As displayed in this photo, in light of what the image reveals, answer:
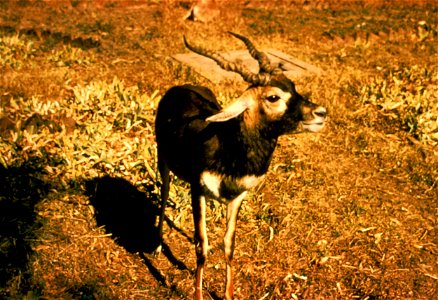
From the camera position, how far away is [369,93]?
7395 millimetres

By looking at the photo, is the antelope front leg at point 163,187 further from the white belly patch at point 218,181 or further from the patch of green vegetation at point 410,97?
the patch of green vegetation at point 410,97

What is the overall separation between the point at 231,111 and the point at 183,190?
2.08 meters

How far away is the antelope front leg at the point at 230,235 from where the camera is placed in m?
3.55

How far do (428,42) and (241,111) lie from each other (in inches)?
344

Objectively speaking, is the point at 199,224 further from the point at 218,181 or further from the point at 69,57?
the point at 69,57

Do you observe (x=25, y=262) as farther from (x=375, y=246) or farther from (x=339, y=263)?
(x=375, y=246)

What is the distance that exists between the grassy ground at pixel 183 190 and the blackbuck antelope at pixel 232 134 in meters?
0.85

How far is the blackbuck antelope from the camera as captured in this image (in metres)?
3.11

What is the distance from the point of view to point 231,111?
9.91 ft

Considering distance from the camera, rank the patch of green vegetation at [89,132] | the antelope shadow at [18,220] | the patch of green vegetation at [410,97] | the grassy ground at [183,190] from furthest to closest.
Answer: the patch of green vegetation at [410,97]
the patch of green vegetation at [89,132]
the grassy ground at [183,190]
the antelope shadow at [18,220]

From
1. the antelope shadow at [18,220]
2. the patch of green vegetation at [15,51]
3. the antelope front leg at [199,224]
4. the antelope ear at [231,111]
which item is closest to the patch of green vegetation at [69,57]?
the patch of green vegetation at [15,51]

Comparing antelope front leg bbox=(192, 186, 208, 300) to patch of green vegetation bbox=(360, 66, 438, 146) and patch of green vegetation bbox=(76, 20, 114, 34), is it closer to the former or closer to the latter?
patch of green vegetation bbox=(360, 66, 438, 146)

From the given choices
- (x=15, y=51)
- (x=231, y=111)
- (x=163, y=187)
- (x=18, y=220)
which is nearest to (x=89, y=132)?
(x=18, y=220)

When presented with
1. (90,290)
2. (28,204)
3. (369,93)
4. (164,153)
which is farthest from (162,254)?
(369,93)
